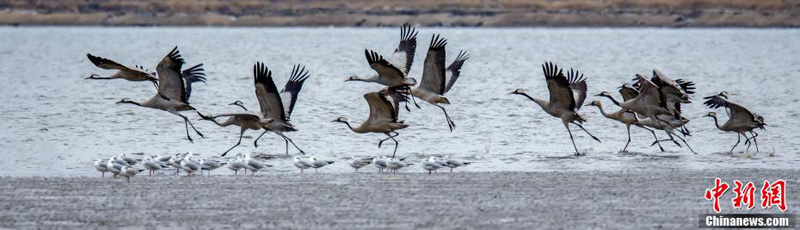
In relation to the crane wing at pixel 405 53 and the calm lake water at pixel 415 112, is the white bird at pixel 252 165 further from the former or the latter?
the crane wing at pixel 405 53

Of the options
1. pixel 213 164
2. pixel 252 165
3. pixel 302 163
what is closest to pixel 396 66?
pixel 302 163

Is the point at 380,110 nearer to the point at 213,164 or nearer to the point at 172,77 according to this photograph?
the point at 172,77

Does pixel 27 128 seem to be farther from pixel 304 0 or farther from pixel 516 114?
pixel 304 0

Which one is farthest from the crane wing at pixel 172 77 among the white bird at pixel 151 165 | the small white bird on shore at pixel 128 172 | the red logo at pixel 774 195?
the red logo at pixel 774 195

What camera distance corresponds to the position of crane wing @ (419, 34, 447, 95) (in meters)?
23.2

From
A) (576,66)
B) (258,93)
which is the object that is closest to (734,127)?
Answer: (258,93)

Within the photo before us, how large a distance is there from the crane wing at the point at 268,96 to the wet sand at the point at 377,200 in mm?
2336

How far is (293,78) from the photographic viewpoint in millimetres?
23047

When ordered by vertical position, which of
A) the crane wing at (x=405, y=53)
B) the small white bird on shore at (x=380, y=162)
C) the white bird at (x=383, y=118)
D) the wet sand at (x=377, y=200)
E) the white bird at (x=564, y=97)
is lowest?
the wet sand at (x=377, y=200)

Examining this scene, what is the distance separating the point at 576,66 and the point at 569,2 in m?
50.1

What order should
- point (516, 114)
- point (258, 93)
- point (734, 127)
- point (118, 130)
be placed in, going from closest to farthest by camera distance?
point (258, 93) → point (734, 127) → point (118, 130) → point (516, 114)

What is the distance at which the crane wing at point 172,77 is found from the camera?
2294 centimetres

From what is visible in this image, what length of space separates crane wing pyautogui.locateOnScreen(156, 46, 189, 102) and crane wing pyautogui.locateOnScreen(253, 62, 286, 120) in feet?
4.77

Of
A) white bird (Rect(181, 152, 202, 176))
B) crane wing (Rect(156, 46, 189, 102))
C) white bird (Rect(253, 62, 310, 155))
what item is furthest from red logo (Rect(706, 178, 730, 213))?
crane wing (Rect(156, 46, 189, 102))
